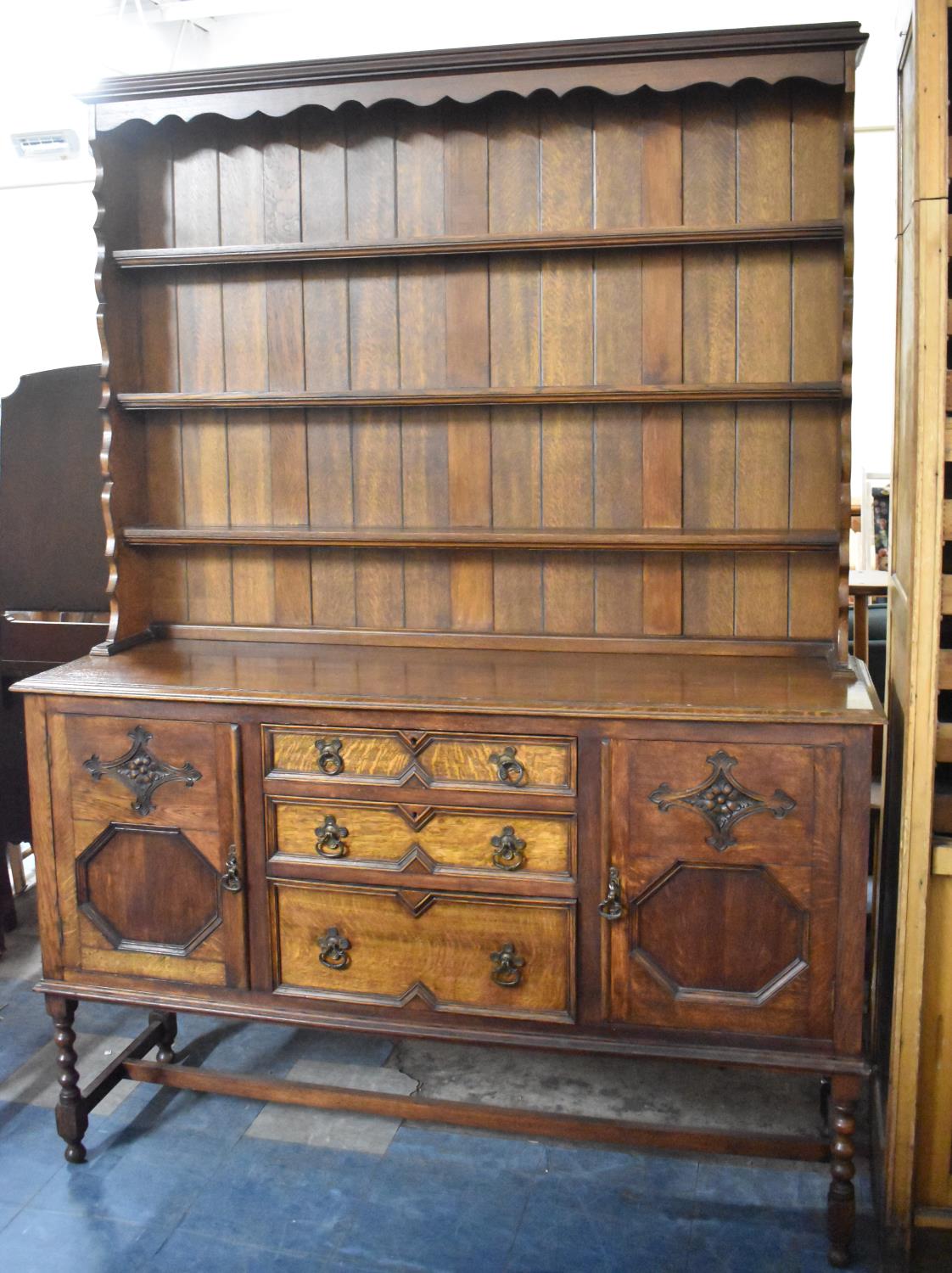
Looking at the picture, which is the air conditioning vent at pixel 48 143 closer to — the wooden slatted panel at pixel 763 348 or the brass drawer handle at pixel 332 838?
the wooden slatted panel at pixel 763 348

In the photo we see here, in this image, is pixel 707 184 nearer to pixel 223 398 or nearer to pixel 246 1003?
pixel 223 398

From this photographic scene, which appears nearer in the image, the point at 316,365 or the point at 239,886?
the point at 239,886

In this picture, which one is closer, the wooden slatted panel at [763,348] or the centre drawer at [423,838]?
the centre drawer at [423,838]

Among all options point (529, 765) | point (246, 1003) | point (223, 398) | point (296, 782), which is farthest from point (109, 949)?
point (223, 398)

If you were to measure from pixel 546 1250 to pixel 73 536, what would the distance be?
2350mm

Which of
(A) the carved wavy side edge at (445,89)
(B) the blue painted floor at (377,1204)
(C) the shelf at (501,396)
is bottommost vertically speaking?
(B) the blue painted floor at (377,1204)

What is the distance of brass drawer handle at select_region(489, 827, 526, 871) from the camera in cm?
246

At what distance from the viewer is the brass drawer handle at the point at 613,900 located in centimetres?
242

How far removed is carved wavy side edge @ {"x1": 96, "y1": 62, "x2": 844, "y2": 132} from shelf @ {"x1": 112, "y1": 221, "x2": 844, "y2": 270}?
0.95 feet

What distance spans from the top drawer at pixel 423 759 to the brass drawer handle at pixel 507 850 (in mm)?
101

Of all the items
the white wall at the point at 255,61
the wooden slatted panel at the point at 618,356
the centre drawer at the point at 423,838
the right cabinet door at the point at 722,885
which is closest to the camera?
the right cabinet door at the point at 722,885

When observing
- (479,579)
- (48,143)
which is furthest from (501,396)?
(48,143)

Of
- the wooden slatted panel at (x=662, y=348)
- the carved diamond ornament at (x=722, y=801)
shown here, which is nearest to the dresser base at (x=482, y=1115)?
the carved diamond ornament at (x=722, y=801)

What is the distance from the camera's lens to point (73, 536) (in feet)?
11.8
